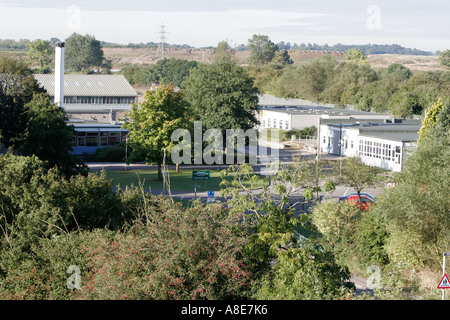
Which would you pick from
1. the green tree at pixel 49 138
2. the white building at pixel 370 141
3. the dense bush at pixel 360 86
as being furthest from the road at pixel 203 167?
the dense bush at pixel 360 86

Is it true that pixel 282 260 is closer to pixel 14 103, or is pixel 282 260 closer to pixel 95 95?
pixel 14 103

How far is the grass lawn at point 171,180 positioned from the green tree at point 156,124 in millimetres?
1280

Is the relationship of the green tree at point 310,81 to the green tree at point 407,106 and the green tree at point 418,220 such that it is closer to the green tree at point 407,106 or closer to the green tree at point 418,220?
the green tree at point 407,106

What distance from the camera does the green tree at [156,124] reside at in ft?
127

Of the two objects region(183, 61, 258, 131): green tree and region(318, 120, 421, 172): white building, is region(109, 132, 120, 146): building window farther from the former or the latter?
region(318, 120, 421, 172): white building

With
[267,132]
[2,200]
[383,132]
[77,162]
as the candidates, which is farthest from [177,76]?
[2,200]

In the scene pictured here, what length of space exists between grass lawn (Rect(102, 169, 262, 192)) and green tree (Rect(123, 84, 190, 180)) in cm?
128

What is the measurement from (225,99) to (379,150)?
41.2ft

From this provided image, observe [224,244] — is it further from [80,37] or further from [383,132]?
[80,37]

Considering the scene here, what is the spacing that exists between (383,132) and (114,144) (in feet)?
75.0

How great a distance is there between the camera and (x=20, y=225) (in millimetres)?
16500

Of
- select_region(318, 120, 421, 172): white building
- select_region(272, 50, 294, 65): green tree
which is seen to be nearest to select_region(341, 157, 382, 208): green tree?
select_region(318, 120, 421, 172): white building

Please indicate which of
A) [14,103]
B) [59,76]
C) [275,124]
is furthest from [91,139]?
[275,124]

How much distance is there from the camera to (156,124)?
39094 millimetres
